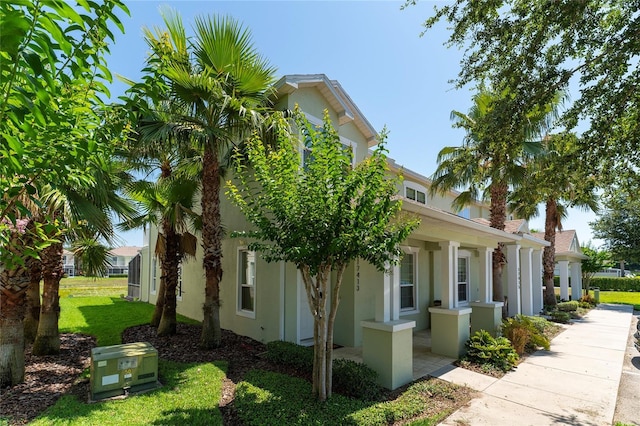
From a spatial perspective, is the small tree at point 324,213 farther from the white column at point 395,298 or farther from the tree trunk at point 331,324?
the white column at point 395,298

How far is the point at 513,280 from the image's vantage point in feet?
49.8

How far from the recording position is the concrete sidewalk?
5.91m

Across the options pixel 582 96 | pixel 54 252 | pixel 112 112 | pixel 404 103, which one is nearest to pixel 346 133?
pixel 404 103

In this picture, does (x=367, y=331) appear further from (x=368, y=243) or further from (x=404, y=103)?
(x=404, y=103)

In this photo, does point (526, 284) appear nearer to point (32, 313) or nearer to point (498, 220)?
point (498, 220)

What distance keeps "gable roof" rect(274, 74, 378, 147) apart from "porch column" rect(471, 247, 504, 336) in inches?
228

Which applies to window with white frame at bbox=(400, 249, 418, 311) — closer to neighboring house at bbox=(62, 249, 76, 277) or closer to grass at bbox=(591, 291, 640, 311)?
neighboring house at bbox=(62, 249, 76, 277)

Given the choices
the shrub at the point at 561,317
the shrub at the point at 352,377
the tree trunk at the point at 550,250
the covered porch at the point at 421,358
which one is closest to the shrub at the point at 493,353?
→ the covered porch at the point at 421,358

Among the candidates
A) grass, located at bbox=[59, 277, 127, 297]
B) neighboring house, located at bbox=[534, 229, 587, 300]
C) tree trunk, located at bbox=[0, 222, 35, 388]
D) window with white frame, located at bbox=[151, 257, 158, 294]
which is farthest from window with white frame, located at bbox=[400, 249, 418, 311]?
neighboring house, located at bbox=[534, 229, 587, 300]

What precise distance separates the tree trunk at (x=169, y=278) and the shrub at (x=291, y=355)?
3.84 metres

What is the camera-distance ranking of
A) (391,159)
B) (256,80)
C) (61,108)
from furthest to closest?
(391,159) → (256,80) → (61,108)

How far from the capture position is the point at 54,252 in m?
8.39

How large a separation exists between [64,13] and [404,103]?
12.0 m

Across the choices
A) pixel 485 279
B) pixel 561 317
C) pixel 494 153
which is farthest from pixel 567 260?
pixel 494 153
